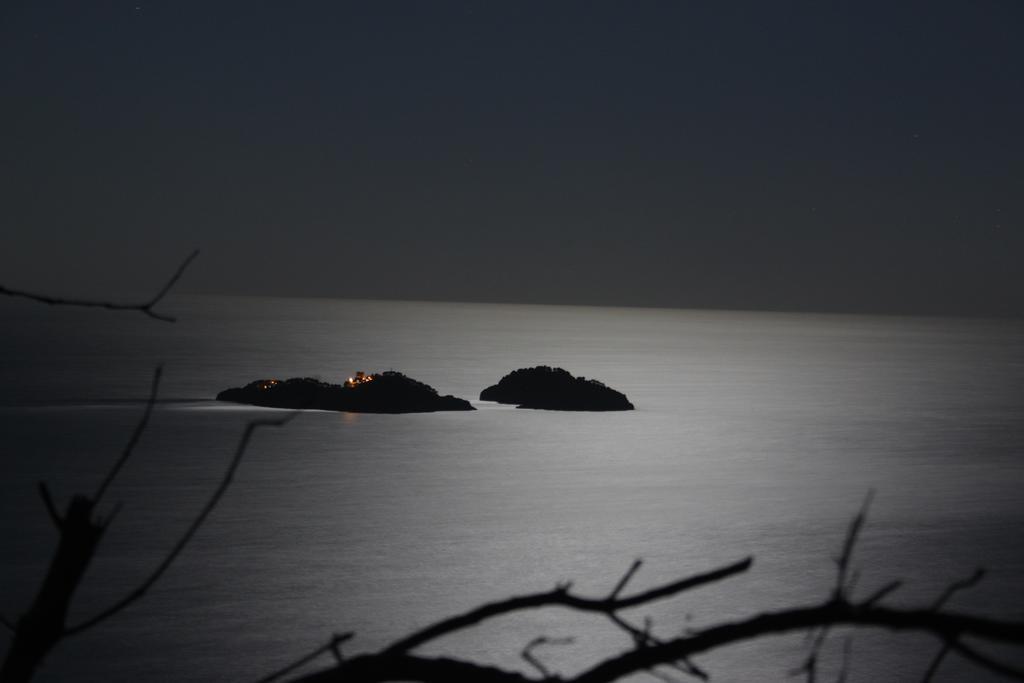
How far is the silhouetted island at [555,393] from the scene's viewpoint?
8631 centimetres

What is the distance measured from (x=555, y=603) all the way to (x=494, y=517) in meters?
52.7

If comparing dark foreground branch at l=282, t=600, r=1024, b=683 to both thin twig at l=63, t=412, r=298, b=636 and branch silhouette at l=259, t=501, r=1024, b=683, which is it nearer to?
branch silhouette at l=259, t=501, r=1024, b=683

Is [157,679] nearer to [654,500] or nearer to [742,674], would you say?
[742,674]

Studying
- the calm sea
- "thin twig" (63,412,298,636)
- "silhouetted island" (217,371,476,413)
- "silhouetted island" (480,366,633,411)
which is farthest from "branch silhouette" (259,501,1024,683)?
"silhouetted island" (480,366,633,411)

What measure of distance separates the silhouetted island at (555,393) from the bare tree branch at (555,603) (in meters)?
84.3

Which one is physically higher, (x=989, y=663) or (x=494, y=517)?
(x=989, y=663)

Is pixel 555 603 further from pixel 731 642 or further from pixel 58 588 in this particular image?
pixel 58 588

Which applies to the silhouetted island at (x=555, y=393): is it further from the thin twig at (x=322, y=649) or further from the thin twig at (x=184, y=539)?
the thin twig at (x=184, y=539)

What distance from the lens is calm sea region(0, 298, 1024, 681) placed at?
34.2 m

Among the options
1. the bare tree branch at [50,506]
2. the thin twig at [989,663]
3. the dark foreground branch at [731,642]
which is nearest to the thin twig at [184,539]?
the bare tree branch at [50,506]

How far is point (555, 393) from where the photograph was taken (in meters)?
86.1

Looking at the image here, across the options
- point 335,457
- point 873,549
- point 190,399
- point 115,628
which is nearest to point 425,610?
point 115,628

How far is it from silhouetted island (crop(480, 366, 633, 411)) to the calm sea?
1546 millimetres

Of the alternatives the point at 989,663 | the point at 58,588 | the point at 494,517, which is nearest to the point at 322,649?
the point at 58,588
